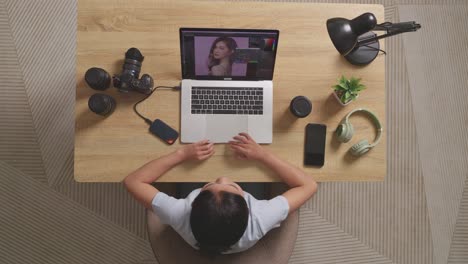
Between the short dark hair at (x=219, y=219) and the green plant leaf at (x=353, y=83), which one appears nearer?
the short dark hair at (x=219, y=219)

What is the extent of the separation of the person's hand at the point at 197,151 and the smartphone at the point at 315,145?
33 cm

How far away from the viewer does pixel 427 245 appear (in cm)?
177

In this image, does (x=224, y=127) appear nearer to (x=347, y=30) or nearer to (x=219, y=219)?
(x=219, y=219)

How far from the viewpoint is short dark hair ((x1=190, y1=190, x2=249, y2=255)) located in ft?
3.13

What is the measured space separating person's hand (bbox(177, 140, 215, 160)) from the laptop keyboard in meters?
0.11

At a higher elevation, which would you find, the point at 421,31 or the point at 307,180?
the point at 421,31

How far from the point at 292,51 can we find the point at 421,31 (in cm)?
106

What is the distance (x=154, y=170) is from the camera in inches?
43.6

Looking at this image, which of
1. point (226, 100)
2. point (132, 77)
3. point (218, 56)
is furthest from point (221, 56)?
point (132, 77)

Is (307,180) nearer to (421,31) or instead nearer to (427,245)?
(427,245)

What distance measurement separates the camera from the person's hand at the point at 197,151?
3.67ft

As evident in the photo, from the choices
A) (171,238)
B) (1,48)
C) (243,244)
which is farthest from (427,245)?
(1,48)

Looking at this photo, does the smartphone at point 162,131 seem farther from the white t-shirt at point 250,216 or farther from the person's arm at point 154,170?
the white t-shirt at point 250,216

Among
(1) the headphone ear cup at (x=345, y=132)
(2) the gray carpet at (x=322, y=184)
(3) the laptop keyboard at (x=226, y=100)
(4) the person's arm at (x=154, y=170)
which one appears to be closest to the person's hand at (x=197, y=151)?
(4) the person's arm at (x=154, y=170)
